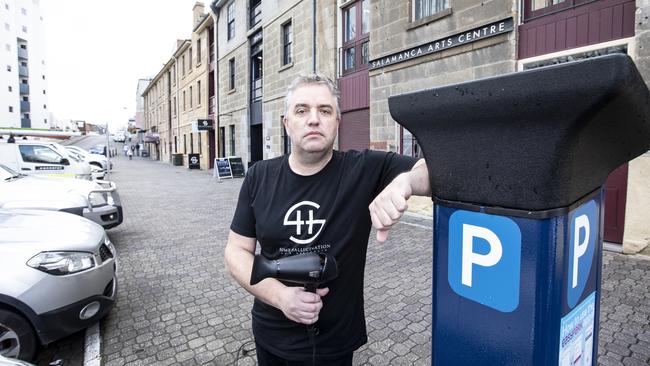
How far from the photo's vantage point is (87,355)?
311 cm

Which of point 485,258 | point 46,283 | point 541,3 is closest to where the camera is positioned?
point 485,258

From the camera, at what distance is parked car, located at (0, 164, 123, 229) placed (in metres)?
5.05

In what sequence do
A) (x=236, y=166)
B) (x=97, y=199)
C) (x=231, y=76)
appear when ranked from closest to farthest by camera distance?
(x=97, y=199), (x=236, y=166), (x=231, y=76)

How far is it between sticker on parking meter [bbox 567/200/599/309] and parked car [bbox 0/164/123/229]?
5.93 meters

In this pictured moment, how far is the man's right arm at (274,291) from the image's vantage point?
4.82 feet

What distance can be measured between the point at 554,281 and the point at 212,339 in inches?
122

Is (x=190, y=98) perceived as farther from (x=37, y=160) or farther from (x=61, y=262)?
(x=61, y=262)

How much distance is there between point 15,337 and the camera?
2768 millimetres

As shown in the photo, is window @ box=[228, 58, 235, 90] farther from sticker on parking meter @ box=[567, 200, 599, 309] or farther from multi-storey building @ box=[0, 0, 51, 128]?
multi-storey building @ box=[0, 0, 51, 128]

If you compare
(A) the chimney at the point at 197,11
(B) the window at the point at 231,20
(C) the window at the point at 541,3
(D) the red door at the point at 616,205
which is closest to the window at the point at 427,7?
(C) the window at the point at 541,3

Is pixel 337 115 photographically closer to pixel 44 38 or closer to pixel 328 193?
pixel 328 193

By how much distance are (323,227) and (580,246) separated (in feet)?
3.11

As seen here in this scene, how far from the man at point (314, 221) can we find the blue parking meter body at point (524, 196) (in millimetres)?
530

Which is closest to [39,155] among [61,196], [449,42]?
[61,196]
